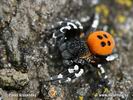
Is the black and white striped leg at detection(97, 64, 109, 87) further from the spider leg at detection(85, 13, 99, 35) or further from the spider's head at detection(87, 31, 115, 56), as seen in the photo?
the spider leg at detection(85, 13, 99, 35)

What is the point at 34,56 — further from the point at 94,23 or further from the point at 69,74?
the point at 94,23

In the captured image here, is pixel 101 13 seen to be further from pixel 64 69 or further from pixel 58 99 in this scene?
pixel 58 99

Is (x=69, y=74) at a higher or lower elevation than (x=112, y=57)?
lower

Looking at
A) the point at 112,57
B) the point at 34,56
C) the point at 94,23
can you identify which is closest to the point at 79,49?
the point at 112,57

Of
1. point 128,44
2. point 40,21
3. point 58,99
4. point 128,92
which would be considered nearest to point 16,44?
point 40,21

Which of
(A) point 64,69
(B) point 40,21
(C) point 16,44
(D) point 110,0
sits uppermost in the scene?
(D) point 110,0

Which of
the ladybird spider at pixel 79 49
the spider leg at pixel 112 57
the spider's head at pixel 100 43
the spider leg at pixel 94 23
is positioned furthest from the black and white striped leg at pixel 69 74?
the spider leg at pixel 94 23
